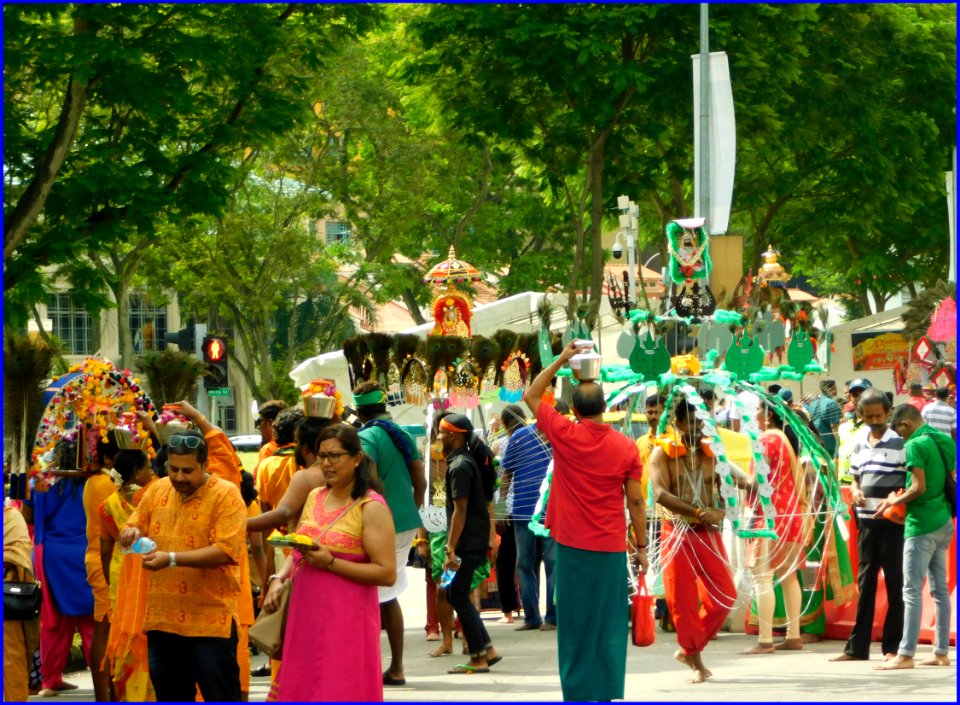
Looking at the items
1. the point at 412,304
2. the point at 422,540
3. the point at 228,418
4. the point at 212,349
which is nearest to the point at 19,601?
→ the point at 422,540

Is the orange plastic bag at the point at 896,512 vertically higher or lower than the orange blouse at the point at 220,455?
lower

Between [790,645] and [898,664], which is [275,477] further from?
[898,664]

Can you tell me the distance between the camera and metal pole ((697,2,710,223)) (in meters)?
20.1

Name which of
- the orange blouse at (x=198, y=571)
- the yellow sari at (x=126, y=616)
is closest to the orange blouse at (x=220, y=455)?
the yellow sari at (x=126, y=616)

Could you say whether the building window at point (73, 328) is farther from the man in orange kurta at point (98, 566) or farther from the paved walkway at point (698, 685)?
the man in orange kurta at point (98, 566)

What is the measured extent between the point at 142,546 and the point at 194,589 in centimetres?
32

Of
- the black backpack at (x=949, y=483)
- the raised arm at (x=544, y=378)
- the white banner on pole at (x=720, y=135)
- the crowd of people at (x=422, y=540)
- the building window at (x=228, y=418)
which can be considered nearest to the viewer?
the crowd of people at (x=422, y=540)

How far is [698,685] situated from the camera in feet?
31.6

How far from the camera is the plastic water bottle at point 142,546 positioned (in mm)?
7090

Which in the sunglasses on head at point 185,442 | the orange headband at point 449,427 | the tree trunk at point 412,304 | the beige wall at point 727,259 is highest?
the tree trunk at point 412,304

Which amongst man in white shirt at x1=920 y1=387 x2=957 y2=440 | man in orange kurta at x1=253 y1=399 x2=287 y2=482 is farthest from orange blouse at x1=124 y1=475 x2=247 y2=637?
man in white shirt at x1=920 y1=387 x2=957 y2=440

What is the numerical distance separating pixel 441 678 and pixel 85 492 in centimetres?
255

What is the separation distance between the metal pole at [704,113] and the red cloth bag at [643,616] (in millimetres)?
11593

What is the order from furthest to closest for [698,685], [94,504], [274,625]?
[698,685] < [94,504] < [274,625]
